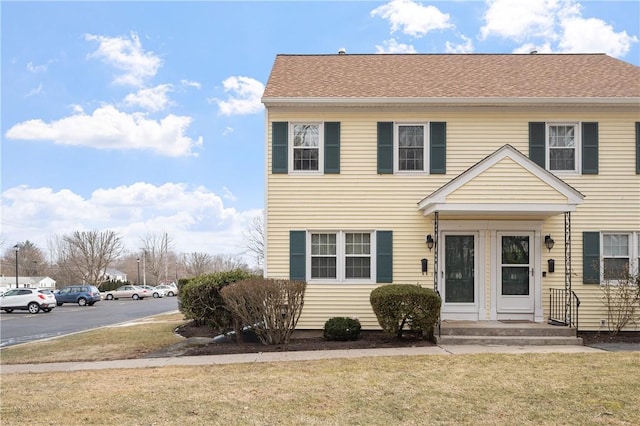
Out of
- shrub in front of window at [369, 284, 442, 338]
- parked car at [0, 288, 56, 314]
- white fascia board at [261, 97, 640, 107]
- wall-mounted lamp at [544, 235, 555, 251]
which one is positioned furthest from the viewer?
parked car at [0, 288, 56, 314]

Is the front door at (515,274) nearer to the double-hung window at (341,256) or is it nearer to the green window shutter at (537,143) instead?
the green window shutter at (537,143)

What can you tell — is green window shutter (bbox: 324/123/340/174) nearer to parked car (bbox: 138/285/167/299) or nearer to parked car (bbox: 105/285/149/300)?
parked car (bbox: 105/285/149/300)

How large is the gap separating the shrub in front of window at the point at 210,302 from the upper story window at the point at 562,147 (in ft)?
26.3

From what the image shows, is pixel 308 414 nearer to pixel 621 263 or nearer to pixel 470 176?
pixel 470 176

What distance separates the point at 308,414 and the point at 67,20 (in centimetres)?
1283

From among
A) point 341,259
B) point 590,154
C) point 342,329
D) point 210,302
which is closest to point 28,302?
point 210,302

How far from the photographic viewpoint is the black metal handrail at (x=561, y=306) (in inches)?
467

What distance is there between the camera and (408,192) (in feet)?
41.4

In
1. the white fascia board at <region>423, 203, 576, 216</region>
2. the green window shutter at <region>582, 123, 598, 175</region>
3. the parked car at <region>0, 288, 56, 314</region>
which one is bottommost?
the parked car at <region>0, 288, 56, 314</region>

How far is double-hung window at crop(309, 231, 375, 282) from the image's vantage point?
41.2 feet

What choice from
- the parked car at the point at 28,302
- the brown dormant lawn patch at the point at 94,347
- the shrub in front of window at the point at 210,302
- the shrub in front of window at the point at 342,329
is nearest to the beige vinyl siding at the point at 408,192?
the shrub in front of window at the point at 342,329

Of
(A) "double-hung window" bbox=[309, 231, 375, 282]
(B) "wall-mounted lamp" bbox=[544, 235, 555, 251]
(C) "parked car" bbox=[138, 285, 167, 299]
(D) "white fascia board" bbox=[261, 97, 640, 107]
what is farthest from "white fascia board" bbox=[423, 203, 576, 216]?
(C) "parked car" bbox=[138, 285, 167, 299]

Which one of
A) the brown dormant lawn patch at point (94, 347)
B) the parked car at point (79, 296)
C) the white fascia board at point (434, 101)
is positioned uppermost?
the white fascia board at point (434, 101)

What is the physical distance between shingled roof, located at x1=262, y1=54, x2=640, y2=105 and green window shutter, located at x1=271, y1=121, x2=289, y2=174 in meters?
0.67
